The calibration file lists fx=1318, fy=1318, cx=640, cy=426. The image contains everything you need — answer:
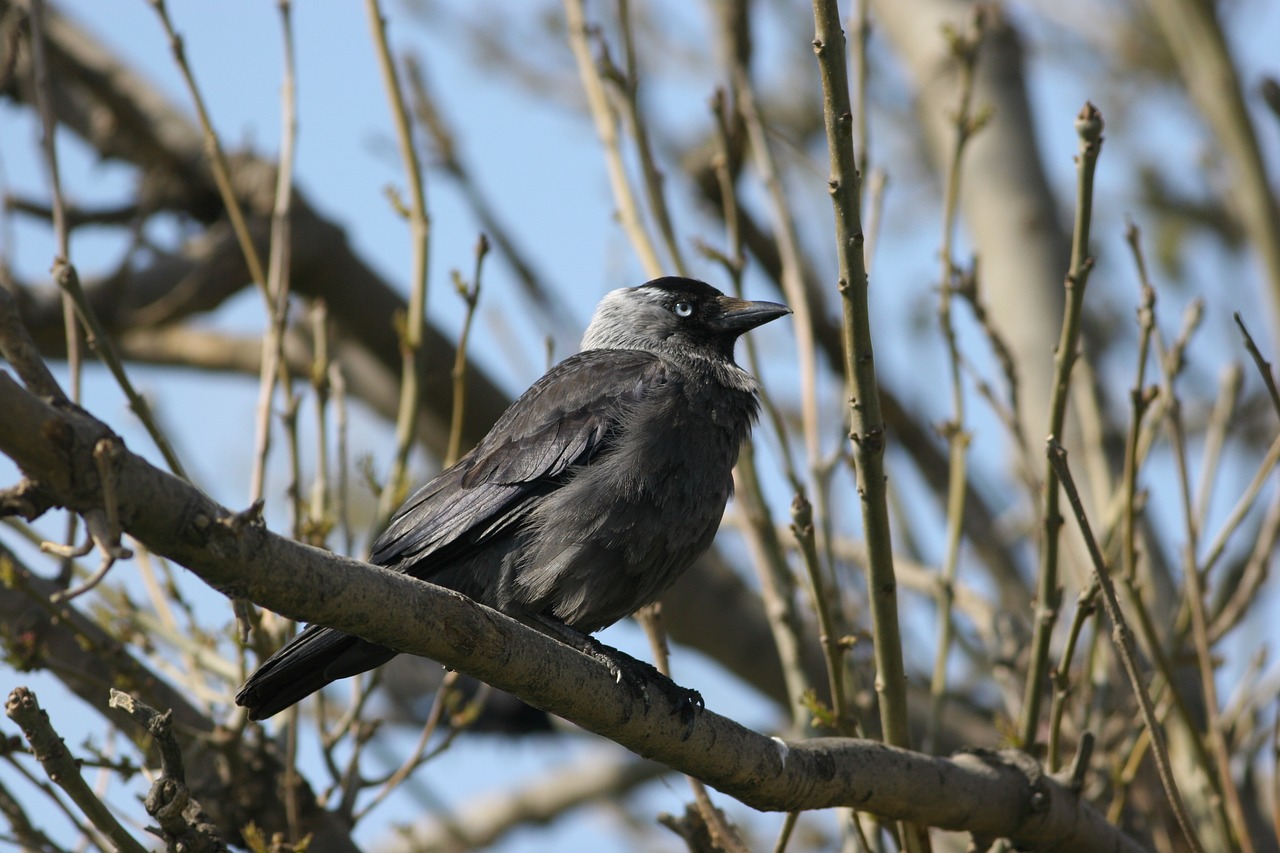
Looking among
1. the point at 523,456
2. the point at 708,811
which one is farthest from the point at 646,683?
the point at 523,456

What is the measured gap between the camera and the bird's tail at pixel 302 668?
11.1 ft

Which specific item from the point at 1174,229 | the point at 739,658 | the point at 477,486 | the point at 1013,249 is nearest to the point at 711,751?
the point at 477,486

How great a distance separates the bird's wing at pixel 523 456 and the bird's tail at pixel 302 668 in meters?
0.31

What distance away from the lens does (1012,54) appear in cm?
698

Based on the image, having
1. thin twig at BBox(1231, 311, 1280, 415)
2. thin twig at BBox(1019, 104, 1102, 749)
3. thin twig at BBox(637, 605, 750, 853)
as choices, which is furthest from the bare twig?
thin twig at BBox(1231, 311, 1280, 415)

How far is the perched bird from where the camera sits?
385cm

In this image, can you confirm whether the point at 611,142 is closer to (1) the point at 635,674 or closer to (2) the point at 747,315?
(2) the point at 747,315

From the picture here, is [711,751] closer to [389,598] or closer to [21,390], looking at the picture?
[389,598]

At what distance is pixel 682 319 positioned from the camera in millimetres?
5203

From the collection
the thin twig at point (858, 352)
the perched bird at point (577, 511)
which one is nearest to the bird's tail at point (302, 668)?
the perched bird at point (577, 511)

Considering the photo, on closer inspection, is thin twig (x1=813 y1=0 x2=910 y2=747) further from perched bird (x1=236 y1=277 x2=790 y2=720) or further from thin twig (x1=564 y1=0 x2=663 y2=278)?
thin twig (x1=564 y1=0 x2=663 y2=278)

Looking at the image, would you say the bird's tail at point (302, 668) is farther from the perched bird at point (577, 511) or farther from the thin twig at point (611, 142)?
the thin twig at point (611, 142)

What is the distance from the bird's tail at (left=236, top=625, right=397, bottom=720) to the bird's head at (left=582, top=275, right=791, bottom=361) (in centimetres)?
179

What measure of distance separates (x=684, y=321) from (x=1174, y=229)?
617 cm
